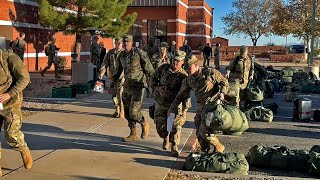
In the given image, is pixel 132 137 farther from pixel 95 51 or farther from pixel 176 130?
pixel 95 51

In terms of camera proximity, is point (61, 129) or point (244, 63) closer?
point (61, 129)

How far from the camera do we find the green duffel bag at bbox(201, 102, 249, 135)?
714cm

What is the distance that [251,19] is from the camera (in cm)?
6738

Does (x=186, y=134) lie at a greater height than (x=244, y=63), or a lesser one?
lesser

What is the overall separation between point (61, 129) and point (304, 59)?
128 feet

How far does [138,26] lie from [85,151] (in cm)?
3873

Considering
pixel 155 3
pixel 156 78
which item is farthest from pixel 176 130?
pixel 155 3

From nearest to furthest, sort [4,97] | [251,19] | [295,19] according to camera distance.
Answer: [4,97] → [295,19] → [251,19]

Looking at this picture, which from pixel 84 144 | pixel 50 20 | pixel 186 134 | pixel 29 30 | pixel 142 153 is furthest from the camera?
pixel 29 30

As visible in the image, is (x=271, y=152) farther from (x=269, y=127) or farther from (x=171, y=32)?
(x=171, y=32)

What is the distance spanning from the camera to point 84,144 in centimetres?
834

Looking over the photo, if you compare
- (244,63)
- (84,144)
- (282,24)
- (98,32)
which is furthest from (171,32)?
(84,144)

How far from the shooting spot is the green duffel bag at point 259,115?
1173 centimetres

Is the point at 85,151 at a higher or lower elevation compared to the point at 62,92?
lower
